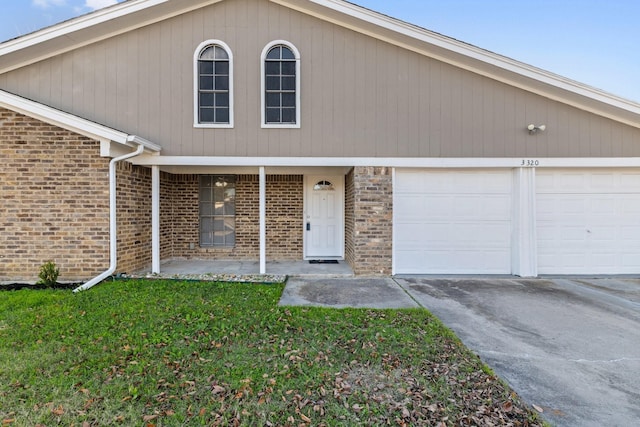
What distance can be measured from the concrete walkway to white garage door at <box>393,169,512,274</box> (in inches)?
22.1

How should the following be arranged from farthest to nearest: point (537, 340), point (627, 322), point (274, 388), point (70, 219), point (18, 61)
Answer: point (18, 61) → point (70, 219) → point (627, 322) → point (537, 340) → point (274, 388)

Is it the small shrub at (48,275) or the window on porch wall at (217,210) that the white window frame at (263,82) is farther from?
the small shrub at (48,275)

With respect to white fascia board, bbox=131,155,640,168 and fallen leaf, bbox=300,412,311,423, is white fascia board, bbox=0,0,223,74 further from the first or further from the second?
fallen leaf, bbox=300,412,311,423

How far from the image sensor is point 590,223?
749 cm

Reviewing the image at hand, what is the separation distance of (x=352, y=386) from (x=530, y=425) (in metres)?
1.38

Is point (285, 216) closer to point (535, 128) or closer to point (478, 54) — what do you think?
point (478, 54)

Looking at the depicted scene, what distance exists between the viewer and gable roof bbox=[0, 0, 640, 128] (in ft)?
22.2

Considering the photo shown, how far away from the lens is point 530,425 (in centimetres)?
241

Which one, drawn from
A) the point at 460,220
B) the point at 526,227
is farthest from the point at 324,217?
the point at 526,227

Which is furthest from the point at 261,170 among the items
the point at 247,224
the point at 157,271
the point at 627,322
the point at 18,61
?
the point at 627,322

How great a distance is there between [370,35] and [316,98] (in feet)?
6.12

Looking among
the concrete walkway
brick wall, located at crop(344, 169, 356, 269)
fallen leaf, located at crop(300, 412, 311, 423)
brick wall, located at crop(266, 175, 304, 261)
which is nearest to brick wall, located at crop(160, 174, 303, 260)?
brick wall, located at crop(266, 175, 304, 261)

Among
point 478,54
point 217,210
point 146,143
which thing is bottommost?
point 217,210

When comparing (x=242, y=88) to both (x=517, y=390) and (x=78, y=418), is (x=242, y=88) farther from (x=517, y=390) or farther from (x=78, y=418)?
(x=517, y=390)
